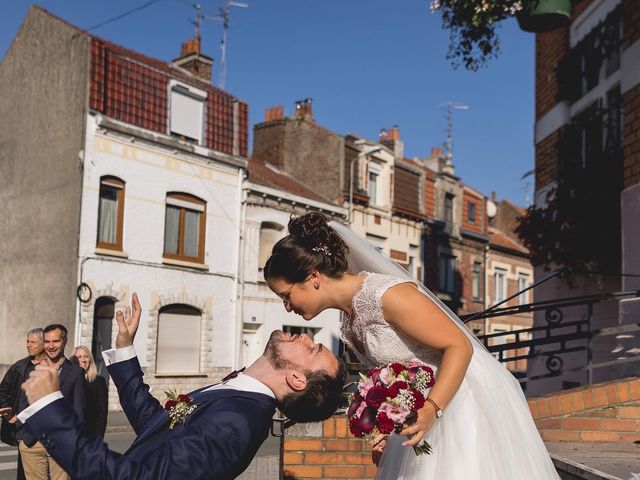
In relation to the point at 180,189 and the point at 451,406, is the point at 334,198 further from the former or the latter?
the point at 451,406

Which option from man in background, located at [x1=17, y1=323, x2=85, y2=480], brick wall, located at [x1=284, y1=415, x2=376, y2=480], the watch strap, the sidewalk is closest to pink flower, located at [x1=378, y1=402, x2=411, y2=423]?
the watch strap

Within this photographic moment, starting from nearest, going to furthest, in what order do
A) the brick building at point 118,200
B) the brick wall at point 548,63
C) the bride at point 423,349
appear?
1. the bride at point 423,349
2. the brick wall at point 548,63
3. the brick building at point 118,200

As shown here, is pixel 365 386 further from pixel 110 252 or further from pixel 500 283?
pixel 500 283

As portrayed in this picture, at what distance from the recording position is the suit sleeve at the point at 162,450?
239 centimetres

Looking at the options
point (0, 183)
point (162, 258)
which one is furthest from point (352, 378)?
point (0, 183)

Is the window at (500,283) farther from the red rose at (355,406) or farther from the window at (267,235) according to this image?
the red rose at (355,406)

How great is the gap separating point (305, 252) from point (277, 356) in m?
0.68

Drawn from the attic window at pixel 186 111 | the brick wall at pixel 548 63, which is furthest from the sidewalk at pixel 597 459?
the attic window at pixel 186 111

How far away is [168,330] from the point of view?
21.5m

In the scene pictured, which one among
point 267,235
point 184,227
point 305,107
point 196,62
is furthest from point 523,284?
point 184,227

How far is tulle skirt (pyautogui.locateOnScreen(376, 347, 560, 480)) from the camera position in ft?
11.1

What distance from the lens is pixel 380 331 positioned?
350 centimetres

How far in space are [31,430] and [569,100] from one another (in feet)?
33.9

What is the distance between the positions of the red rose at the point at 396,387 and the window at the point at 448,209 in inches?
1216
